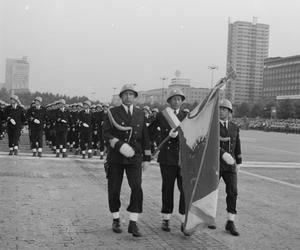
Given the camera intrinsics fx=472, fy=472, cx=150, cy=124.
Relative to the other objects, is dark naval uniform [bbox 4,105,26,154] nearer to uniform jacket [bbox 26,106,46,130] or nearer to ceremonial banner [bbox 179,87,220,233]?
uniform jacket [bbox 26,106,46,130]

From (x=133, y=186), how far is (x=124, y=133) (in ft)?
2.36

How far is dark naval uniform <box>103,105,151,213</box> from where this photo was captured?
20.6ft

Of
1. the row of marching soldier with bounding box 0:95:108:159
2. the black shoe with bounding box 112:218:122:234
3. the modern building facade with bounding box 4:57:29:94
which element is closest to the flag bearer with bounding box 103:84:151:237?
the black shoe with bounding box 112:218:122:234

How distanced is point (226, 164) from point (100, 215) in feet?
6.78

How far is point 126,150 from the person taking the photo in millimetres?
6160

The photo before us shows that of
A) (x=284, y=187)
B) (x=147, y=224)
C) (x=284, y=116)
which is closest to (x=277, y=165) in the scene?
(x=284, y=187)

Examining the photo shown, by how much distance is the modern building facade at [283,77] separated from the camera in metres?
58.5

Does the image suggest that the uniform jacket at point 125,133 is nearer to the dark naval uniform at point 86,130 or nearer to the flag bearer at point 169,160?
the flag bearer at point 169,160

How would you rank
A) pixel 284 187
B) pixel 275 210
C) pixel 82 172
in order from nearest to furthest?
pixel 275 210
pixel 284 187
pixel 82 172

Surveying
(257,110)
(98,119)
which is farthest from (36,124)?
(257,110)

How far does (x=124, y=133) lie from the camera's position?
20.9ft

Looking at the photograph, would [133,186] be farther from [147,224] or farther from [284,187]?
[284,187]

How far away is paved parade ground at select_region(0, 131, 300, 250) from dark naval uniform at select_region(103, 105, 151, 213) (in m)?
0.44

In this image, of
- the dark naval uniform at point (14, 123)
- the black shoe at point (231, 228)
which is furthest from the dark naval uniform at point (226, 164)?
the dark naval uniform at point (14, 123)
